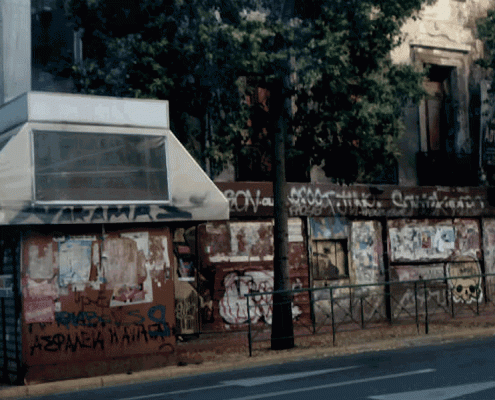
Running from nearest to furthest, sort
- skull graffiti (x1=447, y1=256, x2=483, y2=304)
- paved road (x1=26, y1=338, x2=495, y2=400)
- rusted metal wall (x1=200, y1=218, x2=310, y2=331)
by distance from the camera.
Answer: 1. paved road (x1=26, y1=338, x2=495, y2=400)
2. skull graffiti (x1=447, y1=256, x2=483, y2=304)
3. rusted metal wall (x1=200, y1=218, x2=310, y2=331)

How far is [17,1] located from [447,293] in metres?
10.7

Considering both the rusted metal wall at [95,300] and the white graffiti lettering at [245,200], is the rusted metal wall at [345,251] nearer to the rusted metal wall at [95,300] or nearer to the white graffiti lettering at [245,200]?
the white graffiti lettering at [245,200]

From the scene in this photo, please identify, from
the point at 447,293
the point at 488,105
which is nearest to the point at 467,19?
the point at 488,105

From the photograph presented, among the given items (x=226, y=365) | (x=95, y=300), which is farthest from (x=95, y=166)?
(x=226, y=365)

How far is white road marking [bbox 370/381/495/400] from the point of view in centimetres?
872

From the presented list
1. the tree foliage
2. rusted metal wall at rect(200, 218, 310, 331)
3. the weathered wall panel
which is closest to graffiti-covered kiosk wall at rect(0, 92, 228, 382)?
the tree foliage

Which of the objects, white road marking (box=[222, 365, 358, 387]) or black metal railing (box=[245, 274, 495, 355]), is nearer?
white road marking (box=[222, 365, 358, 387])

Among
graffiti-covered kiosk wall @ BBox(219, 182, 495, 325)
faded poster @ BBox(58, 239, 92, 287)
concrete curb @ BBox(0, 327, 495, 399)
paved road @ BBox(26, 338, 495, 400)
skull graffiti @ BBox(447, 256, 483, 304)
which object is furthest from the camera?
graffiti-covered kiosk wall @ BBox(219, 182, 495, 325)

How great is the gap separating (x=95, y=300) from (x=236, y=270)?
259 inches

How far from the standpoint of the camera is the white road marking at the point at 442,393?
8.72 metres

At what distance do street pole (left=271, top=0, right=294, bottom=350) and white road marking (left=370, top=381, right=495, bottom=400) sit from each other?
5.78 metres

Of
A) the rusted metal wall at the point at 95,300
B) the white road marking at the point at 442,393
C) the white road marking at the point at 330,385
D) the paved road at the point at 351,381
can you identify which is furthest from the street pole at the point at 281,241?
the white road marking at the point at 442,393

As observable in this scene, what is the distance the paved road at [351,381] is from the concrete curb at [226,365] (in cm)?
38

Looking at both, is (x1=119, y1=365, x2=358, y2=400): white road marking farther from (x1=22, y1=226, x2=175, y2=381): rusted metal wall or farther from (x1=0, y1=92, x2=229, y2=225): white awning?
(x1=0, y1=92, x2=229, y2=225): white awning
